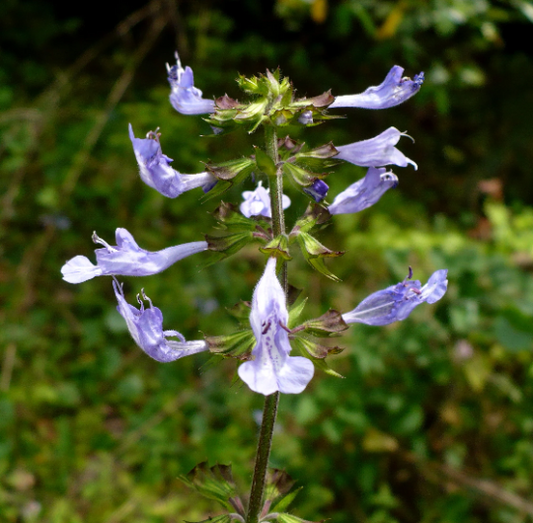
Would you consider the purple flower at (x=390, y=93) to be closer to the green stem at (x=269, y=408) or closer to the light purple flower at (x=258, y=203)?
the green stem at (x=269, y=408)

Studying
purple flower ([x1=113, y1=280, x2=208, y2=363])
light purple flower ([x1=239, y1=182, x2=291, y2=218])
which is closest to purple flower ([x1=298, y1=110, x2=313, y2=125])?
light purple flower ([x1=239, y1=182, x2=291, y2=218])

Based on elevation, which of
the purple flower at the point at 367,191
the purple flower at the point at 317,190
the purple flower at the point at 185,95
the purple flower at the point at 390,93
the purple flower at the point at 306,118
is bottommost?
the purple flower at the point at 367,191

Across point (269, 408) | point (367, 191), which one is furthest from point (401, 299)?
point (269, 408)

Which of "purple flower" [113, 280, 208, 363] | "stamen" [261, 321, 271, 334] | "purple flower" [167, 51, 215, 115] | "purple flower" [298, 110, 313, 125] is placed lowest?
"purple flower" [113, 280, 208, 363]

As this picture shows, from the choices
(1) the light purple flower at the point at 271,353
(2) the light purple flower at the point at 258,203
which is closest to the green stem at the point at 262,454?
(1) the light purple flower at the point at 271,353

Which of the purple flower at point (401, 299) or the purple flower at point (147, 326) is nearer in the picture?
the purple flower at point (147, 326)

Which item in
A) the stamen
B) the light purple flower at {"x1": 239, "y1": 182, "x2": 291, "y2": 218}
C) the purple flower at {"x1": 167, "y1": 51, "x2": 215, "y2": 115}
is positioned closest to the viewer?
the stamen

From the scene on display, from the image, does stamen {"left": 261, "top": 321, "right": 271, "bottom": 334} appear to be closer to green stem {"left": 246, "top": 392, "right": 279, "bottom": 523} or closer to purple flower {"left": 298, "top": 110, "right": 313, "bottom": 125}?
green stem {"left": 246, "top": 392, "right": 279, "bottom": 523}
